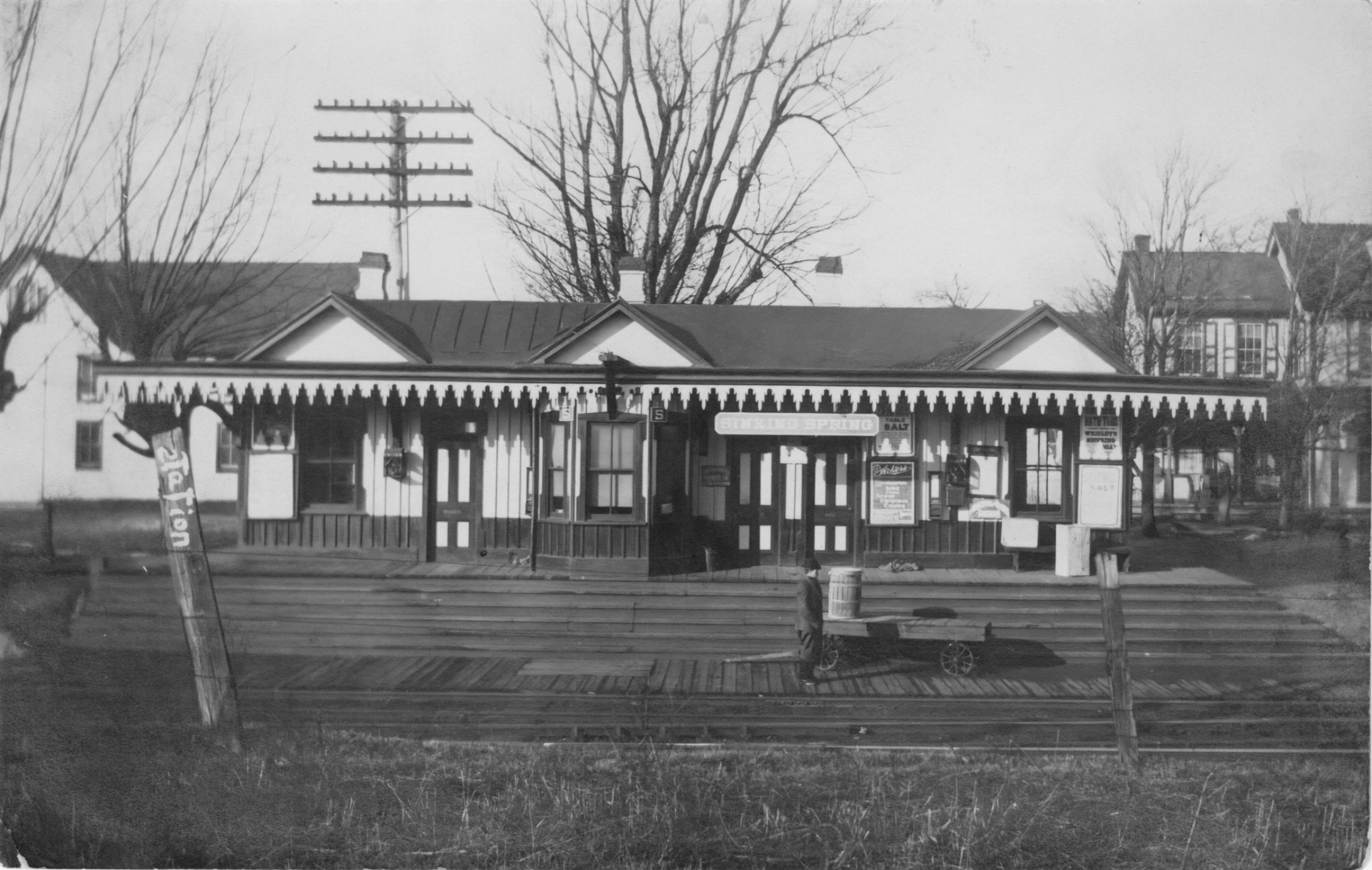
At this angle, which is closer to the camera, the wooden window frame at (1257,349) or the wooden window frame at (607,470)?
the wooden window frame at (1257,349)

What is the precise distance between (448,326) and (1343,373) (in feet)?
31.4

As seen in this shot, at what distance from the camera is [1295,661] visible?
8.38 m

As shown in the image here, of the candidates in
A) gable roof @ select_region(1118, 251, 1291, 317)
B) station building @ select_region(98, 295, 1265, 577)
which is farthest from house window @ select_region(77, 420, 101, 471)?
gable roof @ select_region(1118, 251, 1291, 317)

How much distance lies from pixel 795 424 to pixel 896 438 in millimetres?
2277

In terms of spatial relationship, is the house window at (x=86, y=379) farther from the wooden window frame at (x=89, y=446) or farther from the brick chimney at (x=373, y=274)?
the brick chimney at (x=373, y=274)

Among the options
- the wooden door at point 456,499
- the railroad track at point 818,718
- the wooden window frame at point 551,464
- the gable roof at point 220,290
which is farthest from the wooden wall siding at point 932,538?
the gable roof at point 220,290

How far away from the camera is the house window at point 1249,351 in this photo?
8164 mm

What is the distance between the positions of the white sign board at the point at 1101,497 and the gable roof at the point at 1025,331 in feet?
4.58

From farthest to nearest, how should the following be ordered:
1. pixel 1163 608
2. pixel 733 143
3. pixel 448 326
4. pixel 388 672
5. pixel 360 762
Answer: pixel 448 326 < pixel 733 143 < pixel 1163 608 < pixel 388 672 < pixel 360 762

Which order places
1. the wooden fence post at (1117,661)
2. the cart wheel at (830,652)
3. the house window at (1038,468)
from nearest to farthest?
the wooden fence post at (1117,661) → the cart wheel at (830,652) → the house window at (1038,468)

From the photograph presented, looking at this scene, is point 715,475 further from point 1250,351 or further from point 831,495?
point 1250,351

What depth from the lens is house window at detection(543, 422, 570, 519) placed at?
11062 millimetres

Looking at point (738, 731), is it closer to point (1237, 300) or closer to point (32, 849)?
point (32, 849)

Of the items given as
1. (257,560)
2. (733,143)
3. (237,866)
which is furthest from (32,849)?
(733,143)
